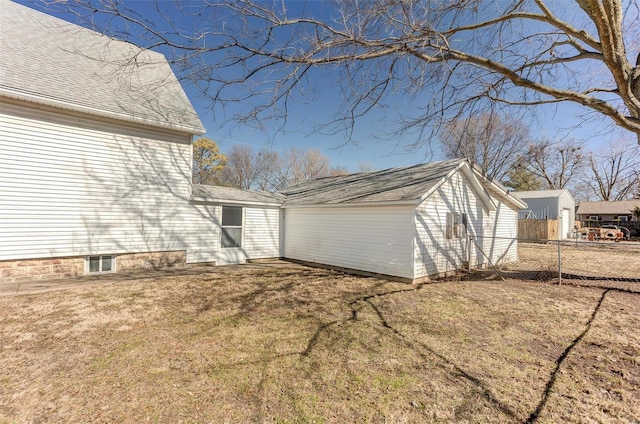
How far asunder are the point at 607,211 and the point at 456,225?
41.4 meters

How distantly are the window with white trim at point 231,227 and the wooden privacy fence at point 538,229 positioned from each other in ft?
73.0

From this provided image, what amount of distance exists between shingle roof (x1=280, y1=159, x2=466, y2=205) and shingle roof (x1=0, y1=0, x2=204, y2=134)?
4981 mm

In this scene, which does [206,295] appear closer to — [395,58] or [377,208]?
[377,208]

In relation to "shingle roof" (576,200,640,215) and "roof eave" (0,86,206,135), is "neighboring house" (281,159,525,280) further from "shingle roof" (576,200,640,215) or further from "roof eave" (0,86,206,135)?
"shingle roof" (576,200,640,215)

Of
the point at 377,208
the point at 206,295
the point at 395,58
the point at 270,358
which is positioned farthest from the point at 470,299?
the point at 206,295

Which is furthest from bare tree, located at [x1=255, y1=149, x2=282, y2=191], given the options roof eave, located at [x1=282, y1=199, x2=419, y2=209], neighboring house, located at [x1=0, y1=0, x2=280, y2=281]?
neighboring house, located at [x1=0, y1=0, x2=280, y2=281]

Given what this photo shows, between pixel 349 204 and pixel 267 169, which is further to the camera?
pixel 267 169

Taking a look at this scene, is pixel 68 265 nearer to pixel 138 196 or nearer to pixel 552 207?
pixel 138 196

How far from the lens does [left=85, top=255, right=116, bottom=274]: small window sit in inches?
335

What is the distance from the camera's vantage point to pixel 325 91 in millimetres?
6137

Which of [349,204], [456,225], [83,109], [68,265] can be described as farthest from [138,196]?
[456,225]

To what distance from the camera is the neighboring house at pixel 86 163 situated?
7.40 meters

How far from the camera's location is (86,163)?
831 centimetres

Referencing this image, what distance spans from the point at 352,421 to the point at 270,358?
4.71 feet
